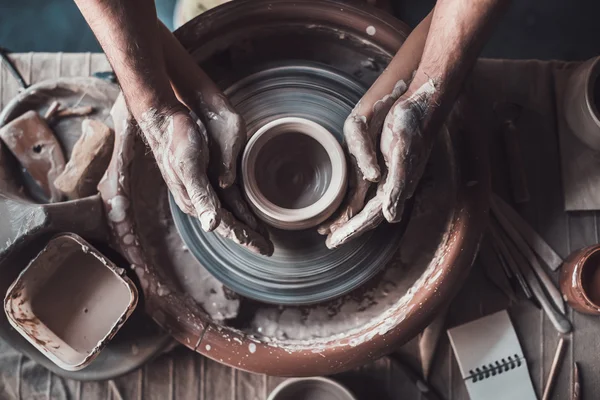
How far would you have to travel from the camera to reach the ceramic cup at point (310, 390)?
1.43 m

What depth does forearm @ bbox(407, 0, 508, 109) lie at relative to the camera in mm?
1045

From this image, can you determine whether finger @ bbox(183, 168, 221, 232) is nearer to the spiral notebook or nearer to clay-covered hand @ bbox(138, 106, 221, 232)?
clay-covered hand @ bbox(138, 106, 221, 232)

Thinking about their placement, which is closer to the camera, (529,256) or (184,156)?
Result: (184,156)

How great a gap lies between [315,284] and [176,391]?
0.52 metres

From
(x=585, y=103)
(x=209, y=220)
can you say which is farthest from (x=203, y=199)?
(x=585, y=103)

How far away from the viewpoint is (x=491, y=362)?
1507 millimetres

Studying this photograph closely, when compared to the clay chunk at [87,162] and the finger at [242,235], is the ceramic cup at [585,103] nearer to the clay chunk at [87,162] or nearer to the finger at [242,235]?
the finger at [242,235]

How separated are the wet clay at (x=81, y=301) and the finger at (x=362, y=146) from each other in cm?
67

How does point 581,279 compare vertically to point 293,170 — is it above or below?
below

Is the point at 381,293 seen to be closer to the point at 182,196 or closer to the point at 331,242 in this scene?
the point at 331,242

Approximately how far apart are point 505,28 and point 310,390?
1457 millimetres

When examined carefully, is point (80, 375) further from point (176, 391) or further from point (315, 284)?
point (315, 284)

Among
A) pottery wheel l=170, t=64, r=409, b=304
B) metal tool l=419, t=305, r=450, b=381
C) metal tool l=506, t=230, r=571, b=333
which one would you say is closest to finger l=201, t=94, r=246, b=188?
pottery wheel l=170, t=64, r=409, b=304

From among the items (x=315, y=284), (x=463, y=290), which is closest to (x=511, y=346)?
(x=463, y=290)
